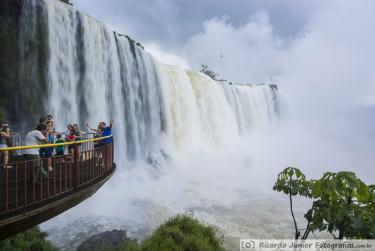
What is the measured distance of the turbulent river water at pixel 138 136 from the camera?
40.8 ft

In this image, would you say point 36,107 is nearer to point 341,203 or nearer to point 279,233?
point 279,233

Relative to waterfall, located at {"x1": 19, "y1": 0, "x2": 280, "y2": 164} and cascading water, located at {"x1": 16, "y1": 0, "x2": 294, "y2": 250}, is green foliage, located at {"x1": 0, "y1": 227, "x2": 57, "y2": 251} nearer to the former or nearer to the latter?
Answer: cascading water, located at {"x1": 16, "y1": 0, "x2": 294, "y2": 250}

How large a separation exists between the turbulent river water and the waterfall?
0.05 metres

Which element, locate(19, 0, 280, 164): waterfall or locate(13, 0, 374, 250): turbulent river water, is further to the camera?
locate(19, 0, 280, 164): waterfall

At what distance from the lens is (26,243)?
9.22 meters

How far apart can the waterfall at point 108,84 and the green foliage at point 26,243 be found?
723cm

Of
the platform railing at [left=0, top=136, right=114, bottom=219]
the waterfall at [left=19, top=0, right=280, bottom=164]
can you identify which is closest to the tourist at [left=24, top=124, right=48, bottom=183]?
the platform railing at [left=0, top=136, right=114, bottom=219]

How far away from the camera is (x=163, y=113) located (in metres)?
23.2

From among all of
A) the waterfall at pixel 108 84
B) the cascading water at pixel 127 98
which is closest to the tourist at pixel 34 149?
the cascading water at pixel 127 98

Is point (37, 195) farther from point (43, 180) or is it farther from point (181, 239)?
point (181, 239)

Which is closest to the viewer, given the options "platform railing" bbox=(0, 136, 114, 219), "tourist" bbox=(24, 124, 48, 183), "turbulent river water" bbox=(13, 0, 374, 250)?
"platform railing" bbox=(0, 136, 114, 219)

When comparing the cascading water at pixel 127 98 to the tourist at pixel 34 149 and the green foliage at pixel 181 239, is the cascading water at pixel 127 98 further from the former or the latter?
the tourist at pixel 34 149

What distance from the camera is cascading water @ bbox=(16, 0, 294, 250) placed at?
1602 cm

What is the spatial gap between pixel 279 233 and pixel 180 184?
7.88m
